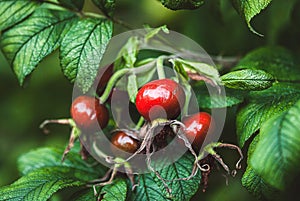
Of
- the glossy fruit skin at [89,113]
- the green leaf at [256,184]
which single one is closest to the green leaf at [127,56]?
the glossy fruit skin at [89,113]

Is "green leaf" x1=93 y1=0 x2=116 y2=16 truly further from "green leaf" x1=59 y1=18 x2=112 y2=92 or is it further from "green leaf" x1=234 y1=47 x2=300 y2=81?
"green leaf" x1=234 y1=47 x2=300 y2=81

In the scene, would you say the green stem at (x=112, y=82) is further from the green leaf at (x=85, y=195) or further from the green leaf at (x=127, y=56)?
the green leaf at (x=85, y=195)

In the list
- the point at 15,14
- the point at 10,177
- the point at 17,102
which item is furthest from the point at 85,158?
the point at 17,102

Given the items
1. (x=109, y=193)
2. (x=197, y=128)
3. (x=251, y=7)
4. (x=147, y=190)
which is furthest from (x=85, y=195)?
(x=251, y=7)

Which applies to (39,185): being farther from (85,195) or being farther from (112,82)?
(112,82)

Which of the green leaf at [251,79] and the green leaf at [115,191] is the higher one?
the green leaf at [251,79]

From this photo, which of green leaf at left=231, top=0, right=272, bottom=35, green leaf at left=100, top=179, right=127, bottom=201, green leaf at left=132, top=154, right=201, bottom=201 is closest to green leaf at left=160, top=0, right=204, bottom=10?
green leaf at left=231, top=0, right=272, bottom=35

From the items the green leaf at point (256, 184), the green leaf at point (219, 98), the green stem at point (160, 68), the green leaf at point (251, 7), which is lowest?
the green leaf at point (256, 184)
